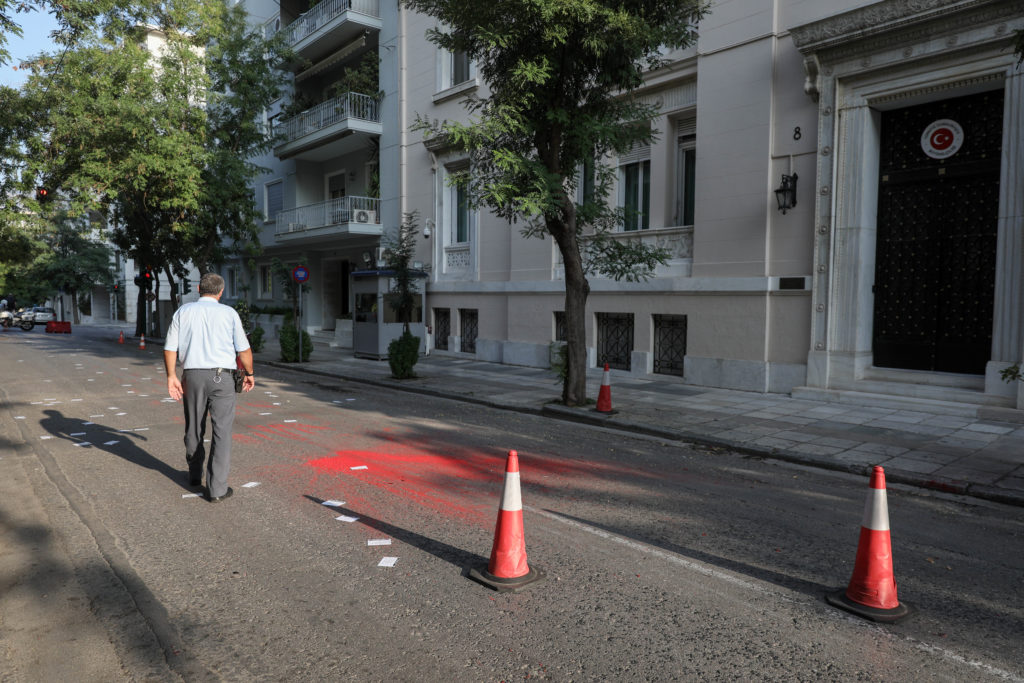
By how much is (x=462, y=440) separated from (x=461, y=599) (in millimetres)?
4684

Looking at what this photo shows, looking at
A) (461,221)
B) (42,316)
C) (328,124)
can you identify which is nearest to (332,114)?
(328,124)

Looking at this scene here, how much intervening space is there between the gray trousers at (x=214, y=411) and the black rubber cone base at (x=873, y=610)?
4.65 meters

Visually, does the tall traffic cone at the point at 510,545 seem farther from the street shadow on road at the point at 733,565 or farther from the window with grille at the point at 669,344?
the window with grille at the point at 669,344

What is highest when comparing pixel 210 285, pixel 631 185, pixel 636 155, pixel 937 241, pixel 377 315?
pixel 636 155

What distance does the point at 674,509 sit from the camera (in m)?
5.60

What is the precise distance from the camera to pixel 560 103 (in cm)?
1049

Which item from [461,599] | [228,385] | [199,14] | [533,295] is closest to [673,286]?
[533,295]

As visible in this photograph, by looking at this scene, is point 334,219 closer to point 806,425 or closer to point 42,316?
point 806,425

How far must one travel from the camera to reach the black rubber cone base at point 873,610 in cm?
359

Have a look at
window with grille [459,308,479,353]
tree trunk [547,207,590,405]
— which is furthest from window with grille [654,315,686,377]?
window with grille [459,308,479,353]

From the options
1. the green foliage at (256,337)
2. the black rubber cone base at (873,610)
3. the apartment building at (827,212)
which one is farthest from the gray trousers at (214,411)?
the green foliage at (256,337)

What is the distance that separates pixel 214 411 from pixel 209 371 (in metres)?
0.34

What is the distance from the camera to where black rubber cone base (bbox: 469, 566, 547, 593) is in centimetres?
391

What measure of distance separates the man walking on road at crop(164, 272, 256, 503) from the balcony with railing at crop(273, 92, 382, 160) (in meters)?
18.2
